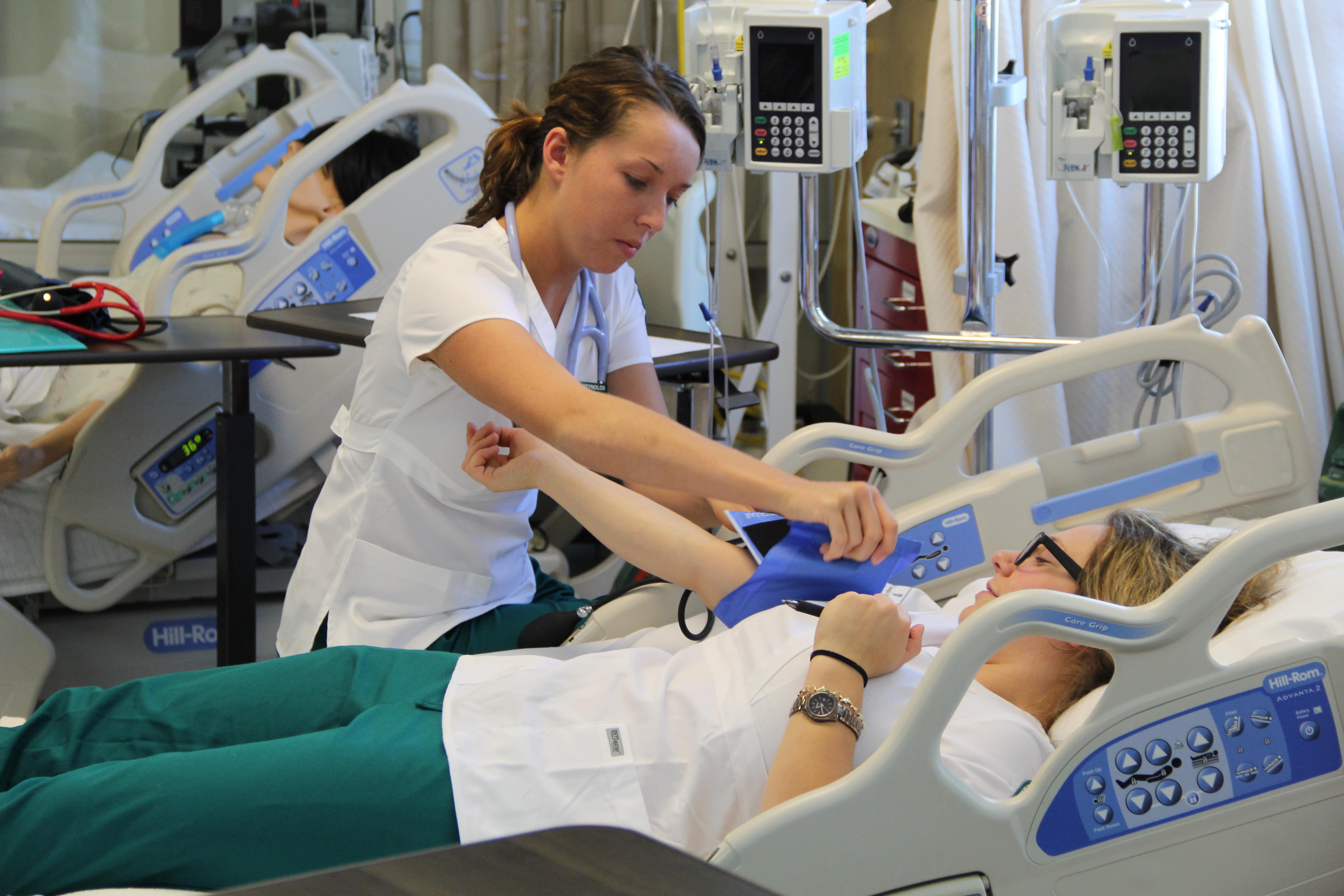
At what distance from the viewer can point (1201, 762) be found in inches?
48.5

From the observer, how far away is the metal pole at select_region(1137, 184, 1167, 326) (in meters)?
2.26

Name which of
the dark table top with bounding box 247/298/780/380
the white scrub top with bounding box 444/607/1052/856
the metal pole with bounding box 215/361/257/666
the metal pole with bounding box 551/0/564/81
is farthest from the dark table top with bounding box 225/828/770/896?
the metal pole with bounding box 551/0/564/81

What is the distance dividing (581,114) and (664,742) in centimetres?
90

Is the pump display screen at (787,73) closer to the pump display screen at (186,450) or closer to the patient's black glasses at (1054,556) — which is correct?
the patient's black glasses at (1054,556)

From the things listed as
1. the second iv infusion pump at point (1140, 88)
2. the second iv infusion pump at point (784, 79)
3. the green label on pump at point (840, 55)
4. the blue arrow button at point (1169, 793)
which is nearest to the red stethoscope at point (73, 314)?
the second iv infusion pump at point (784, 79)

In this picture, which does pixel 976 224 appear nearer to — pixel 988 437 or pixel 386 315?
pixel 988 437

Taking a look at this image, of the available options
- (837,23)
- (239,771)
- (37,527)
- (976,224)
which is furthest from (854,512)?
(37,527)

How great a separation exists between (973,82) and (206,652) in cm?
235

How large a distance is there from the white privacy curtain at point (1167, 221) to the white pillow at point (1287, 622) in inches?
48.8

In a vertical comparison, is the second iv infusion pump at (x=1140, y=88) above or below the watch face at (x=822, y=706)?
above

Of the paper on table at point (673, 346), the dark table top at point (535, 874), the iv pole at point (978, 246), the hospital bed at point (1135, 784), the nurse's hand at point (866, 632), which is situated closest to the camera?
the dark table top at point (535, 874)

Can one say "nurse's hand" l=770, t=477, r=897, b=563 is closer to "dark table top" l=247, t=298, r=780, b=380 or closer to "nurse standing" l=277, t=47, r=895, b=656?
"nurse standing" l=277, t=47, r=895, b=656

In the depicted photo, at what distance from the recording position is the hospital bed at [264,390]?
2.89m

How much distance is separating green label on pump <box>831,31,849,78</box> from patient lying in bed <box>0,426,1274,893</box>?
1.05 meters
